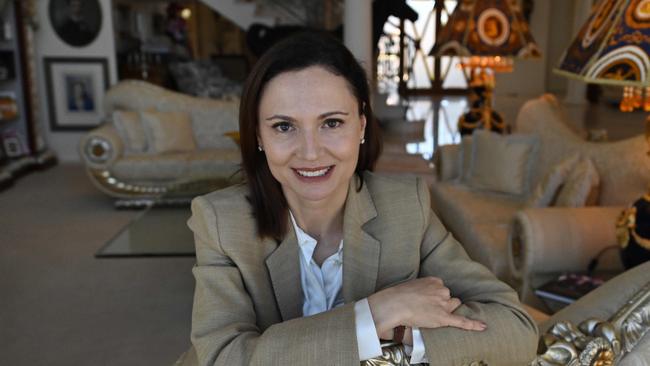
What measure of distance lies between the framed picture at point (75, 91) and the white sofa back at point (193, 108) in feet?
A: 3.68

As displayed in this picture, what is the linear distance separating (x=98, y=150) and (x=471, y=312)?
465cm

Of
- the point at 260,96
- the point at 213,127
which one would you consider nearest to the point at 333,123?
the point at 260,96

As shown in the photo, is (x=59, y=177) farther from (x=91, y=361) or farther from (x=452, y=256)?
(x=452, y=256)

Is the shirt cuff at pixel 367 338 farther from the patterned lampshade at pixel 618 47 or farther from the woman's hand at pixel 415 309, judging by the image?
the patterned lampshade at pixel 618 47

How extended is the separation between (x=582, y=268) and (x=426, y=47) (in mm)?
11887

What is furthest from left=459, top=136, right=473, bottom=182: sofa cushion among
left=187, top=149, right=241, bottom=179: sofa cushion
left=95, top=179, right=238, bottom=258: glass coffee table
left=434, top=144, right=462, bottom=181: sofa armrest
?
left=187, top=149, right=241, bottom=179: sofa cushion

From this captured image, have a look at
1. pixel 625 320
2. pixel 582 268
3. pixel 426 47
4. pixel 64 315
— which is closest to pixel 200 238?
pixel 625 320

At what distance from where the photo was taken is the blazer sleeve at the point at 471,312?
110cm

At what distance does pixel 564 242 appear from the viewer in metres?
2.68

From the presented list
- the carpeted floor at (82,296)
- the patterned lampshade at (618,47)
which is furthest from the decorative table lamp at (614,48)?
the carpeted floor at (82,296)

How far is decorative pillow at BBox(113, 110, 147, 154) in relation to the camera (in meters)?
5.45

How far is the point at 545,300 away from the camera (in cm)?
234

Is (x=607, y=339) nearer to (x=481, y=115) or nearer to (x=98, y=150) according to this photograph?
(x=481, y=115)

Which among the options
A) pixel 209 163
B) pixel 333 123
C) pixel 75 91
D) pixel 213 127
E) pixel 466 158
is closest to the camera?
pixel 333 123
